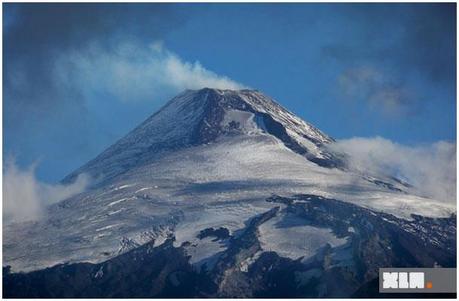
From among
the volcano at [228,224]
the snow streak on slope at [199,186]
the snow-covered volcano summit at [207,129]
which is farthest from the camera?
the snow-covered volcano summit at [207,129]

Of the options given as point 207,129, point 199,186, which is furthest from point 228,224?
point 207,129

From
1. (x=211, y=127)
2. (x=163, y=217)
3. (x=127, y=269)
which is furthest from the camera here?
(x=211, y=127)

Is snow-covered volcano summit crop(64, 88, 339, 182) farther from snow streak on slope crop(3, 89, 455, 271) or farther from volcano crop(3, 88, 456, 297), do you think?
volcano crop(3, 88, 456, 297)

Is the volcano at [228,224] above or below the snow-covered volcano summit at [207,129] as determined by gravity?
below

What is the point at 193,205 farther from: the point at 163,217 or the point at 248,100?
the point at 248,100

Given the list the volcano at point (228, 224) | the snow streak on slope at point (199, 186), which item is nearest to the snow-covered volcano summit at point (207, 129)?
the snow streak on slope at point (199, 186)

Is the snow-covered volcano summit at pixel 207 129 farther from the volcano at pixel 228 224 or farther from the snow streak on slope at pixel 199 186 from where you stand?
the volcano at pixel 228 224

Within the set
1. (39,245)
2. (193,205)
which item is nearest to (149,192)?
(193,205)

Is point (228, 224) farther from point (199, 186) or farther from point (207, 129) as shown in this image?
point (207, 129)
